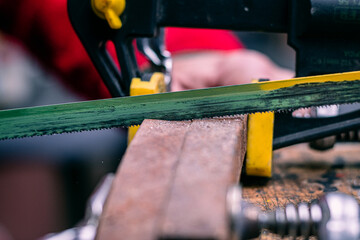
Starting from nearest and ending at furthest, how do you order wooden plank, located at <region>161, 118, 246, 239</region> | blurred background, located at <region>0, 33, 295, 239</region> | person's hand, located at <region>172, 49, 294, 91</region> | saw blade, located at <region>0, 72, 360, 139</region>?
wooden plank, located at <region>161, 118, 246, 239</region>
saw blade, located at <region>0, 72, 360, 139</region>
person's hand, located at <region>172, 49, 294, 91</region>
blurred background, located at <region>0, 33, 295, 239</region>

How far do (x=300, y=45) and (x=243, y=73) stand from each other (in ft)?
1.46

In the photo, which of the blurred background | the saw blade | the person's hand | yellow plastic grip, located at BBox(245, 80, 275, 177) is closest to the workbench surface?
yellow plastic grip, located at BBox(245, 80, 275, 177)

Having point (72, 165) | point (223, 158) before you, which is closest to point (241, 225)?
point (223, 158)

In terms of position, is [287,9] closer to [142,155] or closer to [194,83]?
[142,155]

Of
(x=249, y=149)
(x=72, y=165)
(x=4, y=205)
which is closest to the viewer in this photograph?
(x=249, y=149)

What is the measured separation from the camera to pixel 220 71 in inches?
43.5

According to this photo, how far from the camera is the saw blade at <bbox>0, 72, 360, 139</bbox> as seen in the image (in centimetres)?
47

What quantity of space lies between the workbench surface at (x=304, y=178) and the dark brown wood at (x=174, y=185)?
6.0 inches

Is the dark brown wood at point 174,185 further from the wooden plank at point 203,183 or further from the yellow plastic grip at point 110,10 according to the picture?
the yellow plastic grip at point 110,10

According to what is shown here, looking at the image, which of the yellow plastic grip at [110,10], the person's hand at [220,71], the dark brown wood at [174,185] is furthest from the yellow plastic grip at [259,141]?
the person's hand at [220,71]

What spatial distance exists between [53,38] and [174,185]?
854mm

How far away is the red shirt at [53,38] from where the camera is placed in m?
1.04

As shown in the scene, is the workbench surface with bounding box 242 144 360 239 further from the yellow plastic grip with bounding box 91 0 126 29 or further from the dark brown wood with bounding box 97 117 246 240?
the yellow plastic grip with bounding box 91 0 126 29

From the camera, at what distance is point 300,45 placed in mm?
563
